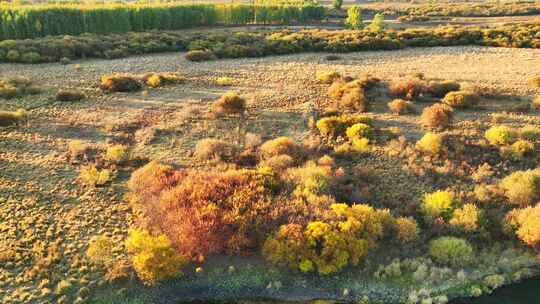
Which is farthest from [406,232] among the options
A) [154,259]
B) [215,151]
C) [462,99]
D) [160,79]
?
[160,79]

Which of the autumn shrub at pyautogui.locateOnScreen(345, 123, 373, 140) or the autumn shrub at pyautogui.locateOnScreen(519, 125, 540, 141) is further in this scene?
the autumn shrub at pyautogui.locateOnScreen(345, 123, 373, 140)

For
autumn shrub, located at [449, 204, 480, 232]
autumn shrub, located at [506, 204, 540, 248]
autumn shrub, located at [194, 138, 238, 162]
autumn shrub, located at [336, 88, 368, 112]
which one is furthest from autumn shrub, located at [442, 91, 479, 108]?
autumn shrub, located at [194, 138, 238, 162]

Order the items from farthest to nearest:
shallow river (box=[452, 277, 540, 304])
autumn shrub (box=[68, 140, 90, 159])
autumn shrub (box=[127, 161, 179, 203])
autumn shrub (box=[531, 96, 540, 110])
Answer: autumn shrub (box=[531, 96, 540, 110])
autumn shrub (box=[68, 140, 90, 159])
autumn shrub (box=[127, 161, 179, 203])
shallow river (box=[452, 277, 540, 304])

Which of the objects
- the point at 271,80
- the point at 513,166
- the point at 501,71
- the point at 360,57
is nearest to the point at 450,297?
the point at 513,166

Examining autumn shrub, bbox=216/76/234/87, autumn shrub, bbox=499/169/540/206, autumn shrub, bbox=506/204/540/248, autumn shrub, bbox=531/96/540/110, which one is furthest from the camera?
autumn shrub, bbox=216/76/234/87

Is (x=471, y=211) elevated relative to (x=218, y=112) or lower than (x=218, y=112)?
lower

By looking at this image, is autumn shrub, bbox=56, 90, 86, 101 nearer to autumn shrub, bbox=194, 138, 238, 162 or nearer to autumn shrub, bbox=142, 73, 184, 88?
autumn shrub, bbox=142, 73, 184, 88

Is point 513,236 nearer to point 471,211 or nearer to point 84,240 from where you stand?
point 471,211

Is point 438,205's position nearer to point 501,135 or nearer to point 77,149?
point 501,135
